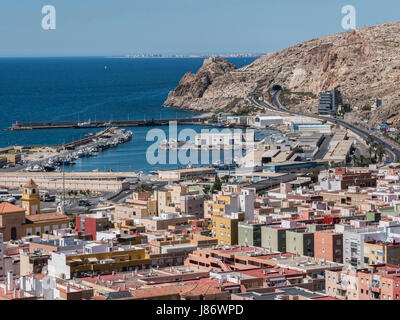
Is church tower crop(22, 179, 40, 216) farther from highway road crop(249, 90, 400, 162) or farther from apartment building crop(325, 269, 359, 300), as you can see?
highway road crop(249, 90, 400, 162)

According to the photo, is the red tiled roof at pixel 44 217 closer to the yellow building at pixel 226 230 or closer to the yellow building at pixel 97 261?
the yellow building at pixel 226 230

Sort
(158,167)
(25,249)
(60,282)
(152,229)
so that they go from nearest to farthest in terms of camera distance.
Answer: (60,282) < (25,249) < (152,229) < (158,167)

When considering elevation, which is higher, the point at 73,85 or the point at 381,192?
the point at 73,85

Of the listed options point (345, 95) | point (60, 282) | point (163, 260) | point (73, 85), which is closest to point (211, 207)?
point (163, 260)

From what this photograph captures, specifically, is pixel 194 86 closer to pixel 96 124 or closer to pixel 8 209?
pixel 96 124

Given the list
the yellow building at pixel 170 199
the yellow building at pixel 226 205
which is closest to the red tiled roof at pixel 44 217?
the yellow building at pixel 170 199

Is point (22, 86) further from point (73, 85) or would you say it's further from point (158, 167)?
point (158, 167)
